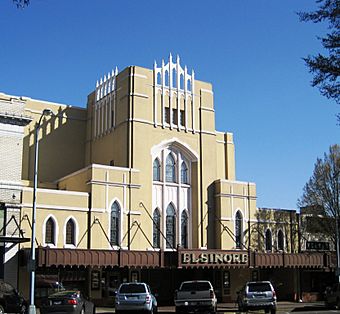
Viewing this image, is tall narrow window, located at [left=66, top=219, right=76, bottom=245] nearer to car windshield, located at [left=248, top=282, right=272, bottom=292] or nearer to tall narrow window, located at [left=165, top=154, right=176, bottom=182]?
tall narrow window, located at [left=165, top=154, right=176, bottom=182]

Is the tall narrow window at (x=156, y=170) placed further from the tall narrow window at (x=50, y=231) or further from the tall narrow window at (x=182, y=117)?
the tall narrow window at (x=50, y=231)

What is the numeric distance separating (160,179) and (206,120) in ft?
21.8

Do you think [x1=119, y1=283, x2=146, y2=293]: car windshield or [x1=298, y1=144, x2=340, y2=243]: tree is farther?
[x1=298, y1=144, x2=340, y2=243]: tree

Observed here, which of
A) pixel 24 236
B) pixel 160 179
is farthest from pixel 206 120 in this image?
pixel 24 236

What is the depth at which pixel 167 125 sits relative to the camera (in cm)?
4575

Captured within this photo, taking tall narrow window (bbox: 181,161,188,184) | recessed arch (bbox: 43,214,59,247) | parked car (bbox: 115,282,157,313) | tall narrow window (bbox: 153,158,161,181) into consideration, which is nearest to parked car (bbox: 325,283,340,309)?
tall narrow window (bbox: 181,161,188,184)

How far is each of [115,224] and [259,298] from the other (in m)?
13.3

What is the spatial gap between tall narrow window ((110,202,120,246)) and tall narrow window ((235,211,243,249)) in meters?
10.2

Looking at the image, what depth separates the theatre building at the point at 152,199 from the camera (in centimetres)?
3928

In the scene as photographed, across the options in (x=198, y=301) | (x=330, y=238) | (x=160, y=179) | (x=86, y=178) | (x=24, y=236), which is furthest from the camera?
(x=330, y=238)

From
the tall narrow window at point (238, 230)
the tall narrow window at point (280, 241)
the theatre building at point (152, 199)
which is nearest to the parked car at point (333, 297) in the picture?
the theatre building at point (152, 199)

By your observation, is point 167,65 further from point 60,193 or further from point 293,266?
point 293,266

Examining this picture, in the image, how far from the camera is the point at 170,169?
151 feet

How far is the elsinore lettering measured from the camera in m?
40.4
